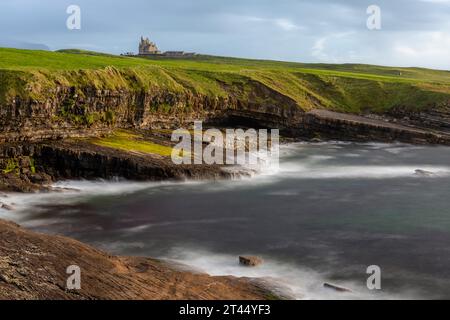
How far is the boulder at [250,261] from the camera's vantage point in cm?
3113

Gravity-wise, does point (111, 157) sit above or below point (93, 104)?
below

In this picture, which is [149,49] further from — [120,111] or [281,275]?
[281,275]

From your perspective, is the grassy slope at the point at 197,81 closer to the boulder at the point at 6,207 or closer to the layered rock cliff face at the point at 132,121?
the layered rock cliff face at the point at 132,121

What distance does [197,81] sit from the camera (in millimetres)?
88375

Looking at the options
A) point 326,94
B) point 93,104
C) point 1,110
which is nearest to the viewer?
point 1,110

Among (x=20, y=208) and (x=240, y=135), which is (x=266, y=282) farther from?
(x=240, y=135)

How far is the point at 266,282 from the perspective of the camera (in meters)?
27.9

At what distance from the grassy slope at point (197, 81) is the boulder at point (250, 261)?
3499cm

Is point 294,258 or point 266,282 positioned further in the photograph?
point 294,258

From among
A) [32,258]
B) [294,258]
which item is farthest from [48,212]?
[294,258]
